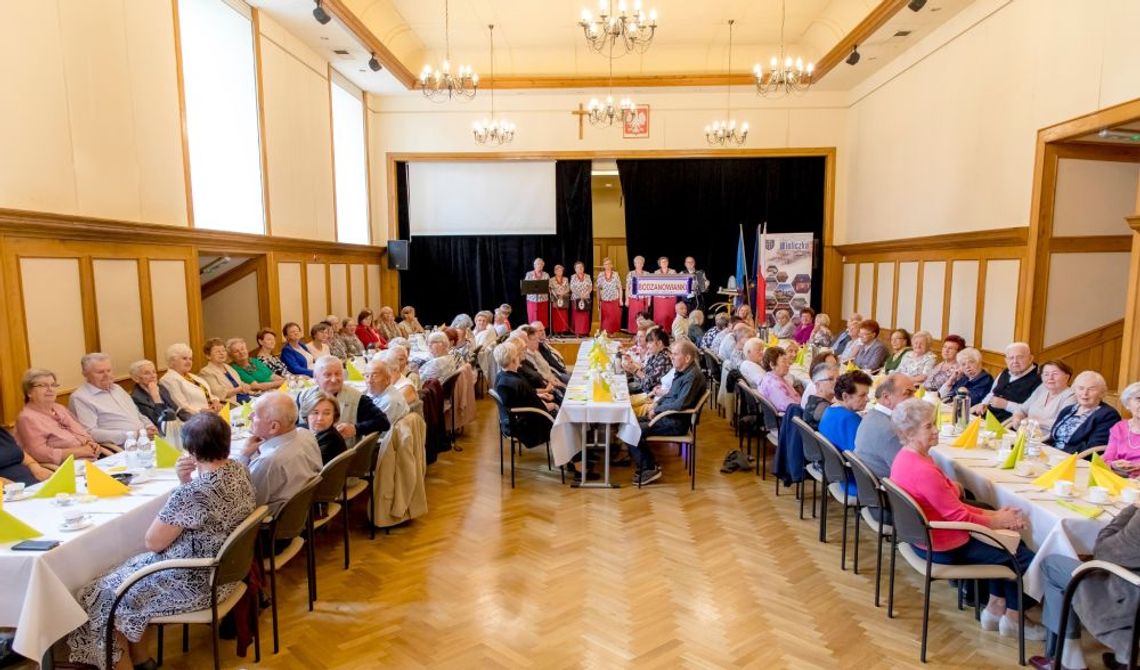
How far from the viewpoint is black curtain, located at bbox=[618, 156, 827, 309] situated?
518 inches

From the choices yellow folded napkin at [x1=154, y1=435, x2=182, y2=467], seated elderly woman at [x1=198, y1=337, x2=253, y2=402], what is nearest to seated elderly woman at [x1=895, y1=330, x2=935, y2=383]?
yellow folded napkin at [x1=154, y1=435, x2=182, y2=467]

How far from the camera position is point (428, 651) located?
3408mm

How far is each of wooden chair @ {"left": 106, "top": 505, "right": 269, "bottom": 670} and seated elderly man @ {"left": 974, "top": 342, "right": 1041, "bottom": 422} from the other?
5.43 metres

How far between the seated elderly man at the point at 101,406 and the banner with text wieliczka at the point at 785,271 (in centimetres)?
1029

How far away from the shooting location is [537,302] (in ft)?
43.1

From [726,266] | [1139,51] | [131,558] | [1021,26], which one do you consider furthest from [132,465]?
[726,266]

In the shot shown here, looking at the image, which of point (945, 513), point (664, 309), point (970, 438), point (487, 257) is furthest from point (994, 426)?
point (487, 257)

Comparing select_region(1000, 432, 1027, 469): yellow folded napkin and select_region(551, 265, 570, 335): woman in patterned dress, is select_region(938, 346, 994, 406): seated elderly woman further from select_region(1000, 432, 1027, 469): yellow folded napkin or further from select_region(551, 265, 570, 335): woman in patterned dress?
select_region(551, 265, 570, 335): woman in patterned dress

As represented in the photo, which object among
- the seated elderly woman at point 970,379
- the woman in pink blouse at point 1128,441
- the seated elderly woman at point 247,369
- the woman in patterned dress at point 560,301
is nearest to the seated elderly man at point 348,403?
the seated elderly woman at point 247,369

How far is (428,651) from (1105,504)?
3.55 meters

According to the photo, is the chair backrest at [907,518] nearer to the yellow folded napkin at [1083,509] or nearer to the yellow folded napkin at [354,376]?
the yellow folded napkin at [1083,509]

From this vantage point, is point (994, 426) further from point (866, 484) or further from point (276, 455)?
point (276, 455)

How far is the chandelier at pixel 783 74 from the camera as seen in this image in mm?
Answer: 9195

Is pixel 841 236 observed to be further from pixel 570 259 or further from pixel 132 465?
pixel 132 465
